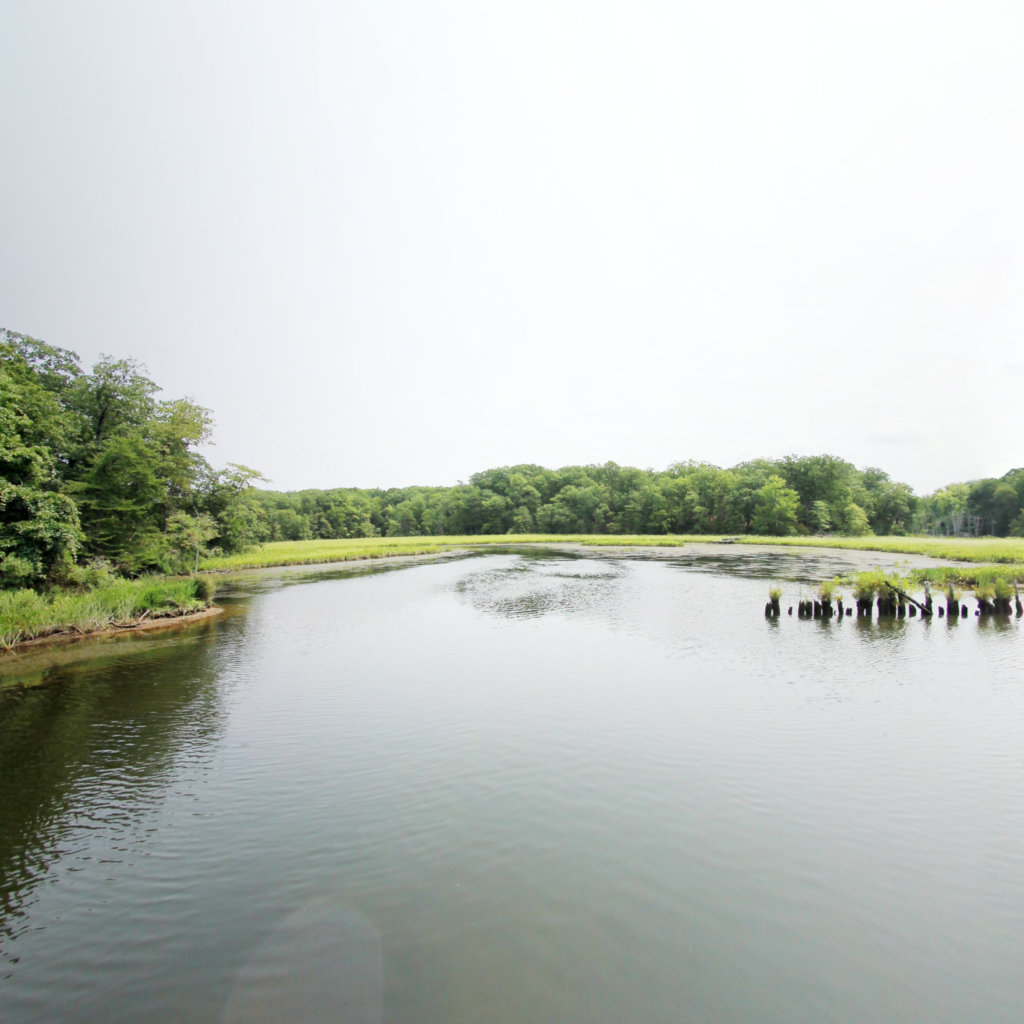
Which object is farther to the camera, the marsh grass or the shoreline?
the marsh grass

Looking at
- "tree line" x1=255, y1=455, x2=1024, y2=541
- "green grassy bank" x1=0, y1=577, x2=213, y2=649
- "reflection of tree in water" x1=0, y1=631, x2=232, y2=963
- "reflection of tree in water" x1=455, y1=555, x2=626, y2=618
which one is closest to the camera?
"reflection of tree in water" x1=0, y1=631, x2=232, y2=963

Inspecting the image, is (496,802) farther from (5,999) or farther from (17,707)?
(17,707)

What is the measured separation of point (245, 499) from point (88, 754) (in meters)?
39.4

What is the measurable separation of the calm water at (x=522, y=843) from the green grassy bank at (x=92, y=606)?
463 centimetres

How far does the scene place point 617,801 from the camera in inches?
293

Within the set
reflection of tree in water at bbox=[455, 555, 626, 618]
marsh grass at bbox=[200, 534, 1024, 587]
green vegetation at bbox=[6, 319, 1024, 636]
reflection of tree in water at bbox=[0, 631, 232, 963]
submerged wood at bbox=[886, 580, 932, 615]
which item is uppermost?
green vegetation at bbox=[6, 319, 1024, 636]

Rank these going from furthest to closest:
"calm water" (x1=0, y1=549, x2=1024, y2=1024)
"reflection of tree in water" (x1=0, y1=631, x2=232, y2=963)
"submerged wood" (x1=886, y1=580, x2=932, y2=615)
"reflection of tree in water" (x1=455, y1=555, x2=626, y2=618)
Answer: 1. "reflection of tree in water" (x1=455, y1=555, x2=626, y2=618)
2. "submerged wood" (x1=886, y1=580, x2=932, y2=615)
3. "reflection of tree in water" (x1=0, y1=631, x2=232, y2=963)
4. "calm water" (x1=0, y1=549, x2=1024, y2=1024)

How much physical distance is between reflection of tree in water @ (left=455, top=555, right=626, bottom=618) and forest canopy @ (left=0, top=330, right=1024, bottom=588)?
55.4ft

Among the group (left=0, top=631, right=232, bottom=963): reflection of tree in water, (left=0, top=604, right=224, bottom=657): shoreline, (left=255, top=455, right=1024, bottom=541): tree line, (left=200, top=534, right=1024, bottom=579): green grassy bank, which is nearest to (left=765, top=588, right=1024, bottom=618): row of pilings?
(left=200, top=534, right=1024, bottom=579): green grassy bank

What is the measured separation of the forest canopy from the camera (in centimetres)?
1909

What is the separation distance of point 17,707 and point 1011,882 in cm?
1778

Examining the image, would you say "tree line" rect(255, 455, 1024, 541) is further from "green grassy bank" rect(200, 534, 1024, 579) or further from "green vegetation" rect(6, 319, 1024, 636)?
"green grassy bank" rect(200, 534, 1024, 579)

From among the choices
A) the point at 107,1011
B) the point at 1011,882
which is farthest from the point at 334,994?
the point at 1011,882

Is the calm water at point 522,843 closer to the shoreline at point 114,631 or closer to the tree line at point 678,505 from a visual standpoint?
the shoreline at point 114,631
